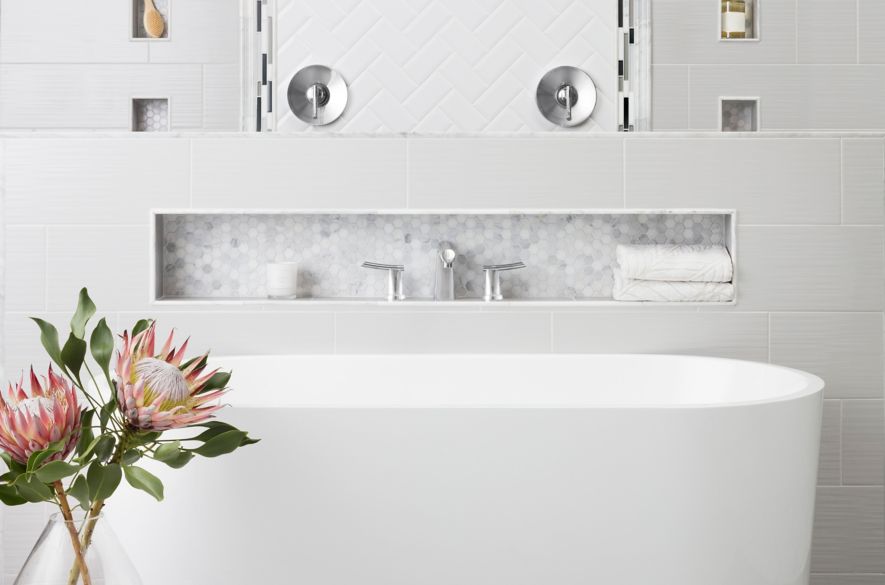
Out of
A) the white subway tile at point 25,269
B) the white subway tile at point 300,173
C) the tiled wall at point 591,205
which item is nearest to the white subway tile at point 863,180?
the tiled wall at point 591,205

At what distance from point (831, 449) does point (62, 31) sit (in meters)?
2.94

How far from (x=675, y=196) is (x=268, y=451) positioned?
1450 mm

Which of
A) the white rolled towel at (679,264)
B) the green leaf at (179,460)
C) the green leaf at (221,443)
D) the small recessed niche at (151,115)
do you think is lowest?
→ the green leaf at (179,460)

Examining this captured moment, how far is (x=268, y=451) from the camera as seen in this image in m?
1.48

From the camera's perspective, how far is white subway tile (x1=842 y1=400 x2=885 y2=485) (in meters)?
2.17

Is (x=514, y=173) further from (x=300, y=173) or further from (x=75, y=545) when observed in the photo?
(x=75, y=545)

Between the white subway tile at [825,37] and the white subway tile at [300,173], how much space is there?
1546 millimetres

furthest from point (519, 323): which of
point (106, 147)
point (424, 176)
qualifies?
point (106, 147)

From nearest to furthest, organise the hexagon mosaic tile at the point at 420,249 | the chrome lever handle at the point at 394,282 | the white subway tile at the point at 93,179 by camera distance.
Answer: the white subway tile at the point at 93,179 < the chrome lever handle at the point at 394,282 < the hexagon mosaic tile at the point at 420,249

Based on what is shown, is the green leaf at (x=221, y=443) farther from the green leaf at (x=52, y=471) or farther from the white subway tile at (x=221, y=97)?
the white subway tile at (x=221, y=97)

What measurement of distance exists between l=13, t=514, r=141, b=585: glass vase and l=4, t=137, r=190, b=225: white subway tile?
1.49m

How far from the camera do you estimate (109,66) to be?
2459 mm

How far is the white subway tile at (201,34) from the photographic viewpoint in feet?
8.05

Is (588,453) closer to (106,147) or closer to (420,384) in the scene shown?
(420,384)
